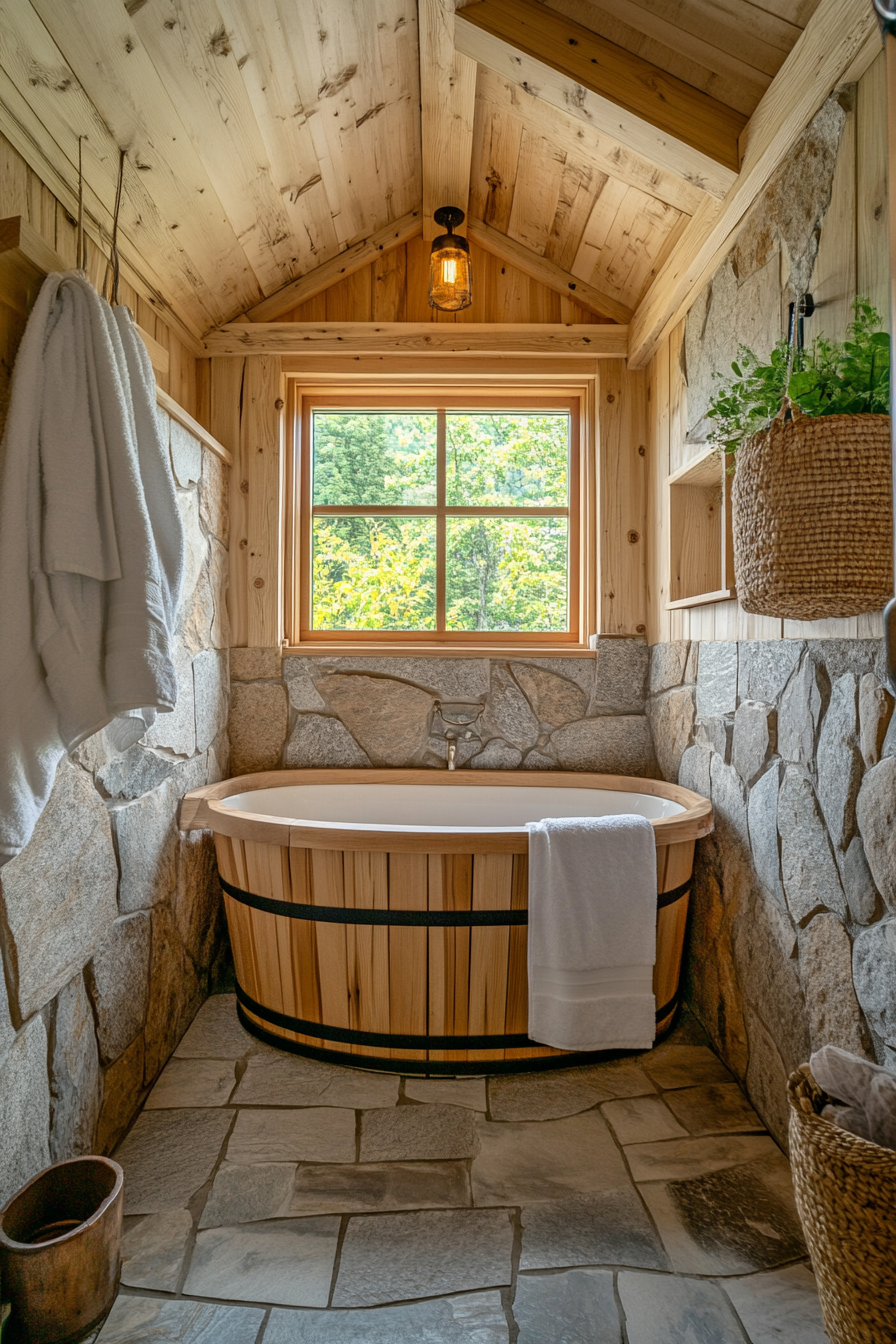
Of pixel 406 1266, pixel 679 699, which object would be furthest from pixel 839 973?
pixel 679 699

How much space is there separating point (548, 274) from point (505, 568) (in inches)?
44.6

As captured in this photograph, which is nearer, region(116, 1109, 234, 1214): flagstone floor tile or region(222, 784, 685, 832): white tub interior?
region(116, 1109, 234, 1214): flagstone floor tile

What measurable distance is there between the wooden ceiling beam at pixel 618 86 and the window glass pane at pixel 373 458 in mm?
1290

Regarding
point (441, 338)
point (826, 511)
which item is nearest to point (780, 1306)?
point (826, 511)

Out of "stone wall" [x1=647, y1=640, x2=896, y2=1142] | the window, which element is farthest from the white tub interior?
the window

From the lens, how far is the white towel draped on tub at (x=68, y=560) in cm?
126

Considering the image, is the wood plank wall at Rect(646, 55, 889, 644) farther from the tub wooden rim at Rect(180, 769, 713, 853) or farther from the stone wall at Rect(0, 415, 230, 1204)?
the stone wall at Rect(0, 415, 230, 1204)

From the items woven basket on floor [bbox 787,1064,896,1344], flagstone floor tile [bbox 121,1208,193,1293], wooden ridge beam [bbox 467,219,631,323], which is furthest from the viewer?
wooden ridge beam [bbox 467,219,631,323]

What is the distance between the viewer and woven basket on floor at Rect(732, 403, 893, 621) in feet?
3.96

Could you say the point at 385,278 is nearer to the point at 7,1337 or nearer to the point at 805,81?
the point at 805,81

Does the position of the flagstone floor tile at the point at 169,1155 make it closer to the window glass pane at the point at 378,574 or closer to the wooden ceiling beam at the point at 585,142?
the window glass pane at the point at 378,574

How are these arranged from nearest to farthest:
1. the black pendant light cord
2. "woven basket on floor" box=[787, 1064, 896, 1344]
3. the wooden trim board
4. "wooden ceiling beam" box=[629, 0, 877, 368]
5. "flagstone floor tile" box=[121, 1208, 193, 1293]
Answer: the black pendant light cord
"woven basket on floor" box=[787, 1064, 896, 1344]
"flagstone floor tile" box=[121, 1208, 193, 1293]
"wooden ceiling beam" box=[629, 0, 877, 368]
the wooden trim board

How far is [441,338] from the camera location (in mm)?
2861

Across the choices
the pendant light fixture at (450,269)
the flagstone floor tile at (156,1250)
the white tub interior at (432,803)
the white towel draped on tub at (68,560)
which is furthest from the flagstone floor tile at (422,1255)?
the pendant light fixture at (450,269)
